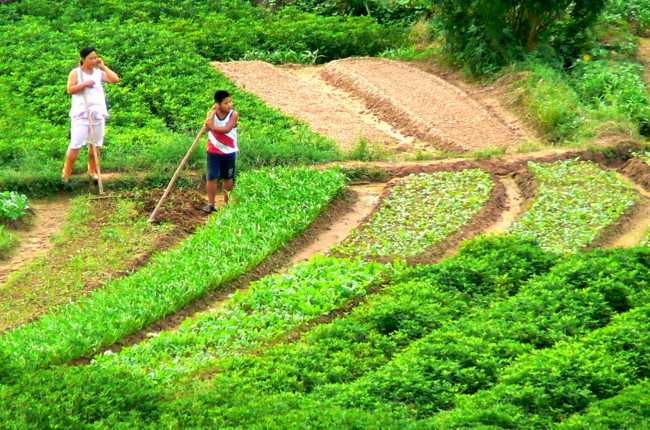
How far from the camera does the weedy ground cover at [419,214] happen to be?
10.1m

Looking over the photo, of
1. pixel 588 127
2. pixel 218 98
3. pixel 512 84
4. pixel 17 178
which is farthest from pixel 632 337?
pixel 512 84

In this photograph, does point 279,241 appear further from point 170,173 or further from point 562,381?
point 562,381

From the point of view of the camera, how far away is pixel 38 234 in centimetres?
1055

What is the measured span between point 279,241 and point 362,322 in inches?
86.6

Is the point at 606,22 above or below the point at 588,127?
above

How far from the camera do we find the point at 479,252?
9406 millimetres

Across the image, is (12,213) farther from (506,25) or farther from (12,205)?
(506,25)

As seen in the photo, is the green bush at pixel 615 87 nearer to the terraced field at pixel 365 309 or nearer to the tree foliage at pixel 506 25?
the tree foliage at pixel 506 25

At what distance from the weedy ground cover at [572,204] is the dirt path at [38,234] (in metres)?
5.34

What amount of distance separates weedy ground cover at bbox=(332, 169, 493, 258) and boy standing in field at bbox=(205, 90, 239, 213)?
5.79 feet

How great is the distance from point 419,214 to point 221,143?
2494 millimetres

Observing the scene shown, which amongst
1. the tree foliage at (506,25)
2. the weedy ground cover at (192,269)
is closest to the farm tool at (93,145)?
the weedy ground cover at (192,269)

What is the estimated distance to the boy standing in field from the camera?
1059 cm

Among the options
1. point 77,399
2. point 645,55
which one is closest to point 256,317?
point 77,399
